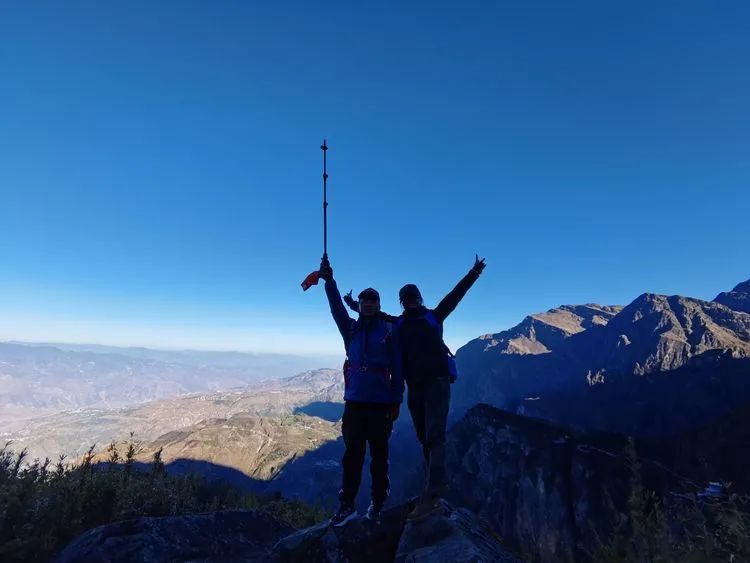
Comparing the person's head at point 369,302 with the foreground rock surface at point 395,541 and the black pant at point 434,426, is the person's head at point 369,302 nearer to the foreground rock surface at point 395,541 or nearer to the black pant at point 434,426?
the black pant at point 434,426

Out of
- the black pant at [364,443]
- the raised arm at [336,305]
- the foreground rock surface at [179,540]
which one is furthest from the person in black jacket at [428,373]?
the foreground rock surface at [179,540]

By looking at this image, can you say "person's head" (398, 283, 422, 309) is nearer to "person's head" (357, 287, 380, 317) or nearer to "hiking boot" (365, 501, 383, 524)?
"person's head" (357, 287, 380, 317)

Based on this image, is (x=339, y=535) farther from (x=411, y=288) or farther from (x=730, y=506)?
(x=730, y=506)

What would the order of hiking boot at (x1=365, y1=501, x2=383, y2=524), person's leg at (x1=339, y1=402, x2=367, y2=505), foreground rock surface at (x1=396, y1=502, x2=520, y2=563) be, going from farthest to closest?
person's leg at (x1=339, y1=402, x2=367, y2=505), hiking boot at (x1=365, y1=501, x2=383, y2=524), foreground rock surface at (x1=396, y1=502, x2=520, y2=563)

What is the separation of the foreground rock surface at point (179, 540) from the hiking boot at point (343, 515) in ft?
3.63

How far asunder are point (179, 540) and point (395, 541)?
132 inches

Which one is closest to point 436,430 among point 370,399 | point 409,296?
point 370,399

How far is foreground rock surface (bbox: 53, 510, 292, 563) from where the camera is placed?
5582 mm

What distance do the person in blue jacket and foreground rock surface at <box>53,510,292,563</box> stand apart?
169cm

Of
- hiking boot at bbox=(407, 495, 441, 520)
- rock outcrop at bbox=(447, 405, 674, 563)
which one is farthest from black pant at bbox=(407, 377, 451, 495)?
rock outcrop at bbox=(447, 405, 674, 563)

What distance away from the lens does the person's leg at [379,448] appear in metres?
6.80

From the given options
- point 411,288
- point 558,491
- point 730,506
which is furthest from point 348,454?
point 558,491

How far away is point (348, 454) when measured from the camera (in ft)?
23.2

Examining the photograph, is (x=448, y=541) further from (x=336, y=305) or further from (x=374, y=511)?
(x=336, y=305)
